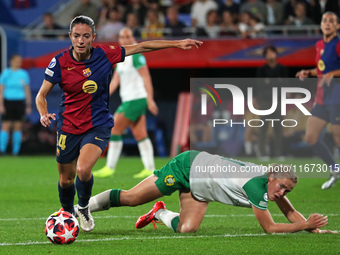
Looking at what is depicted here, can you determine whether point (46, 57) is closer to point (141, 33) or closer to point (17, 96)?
point (17, 96)

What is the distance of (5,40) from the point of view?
755 inches

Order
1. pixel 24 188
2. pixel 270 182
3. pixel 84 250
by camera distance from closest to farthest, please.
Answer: pixel 84 250, pixel 270 182, pixel 24 188

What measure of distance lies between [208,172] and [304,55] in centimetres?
1085

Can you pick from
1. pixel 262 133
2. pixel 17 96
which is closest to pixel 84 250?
pixel 262 133

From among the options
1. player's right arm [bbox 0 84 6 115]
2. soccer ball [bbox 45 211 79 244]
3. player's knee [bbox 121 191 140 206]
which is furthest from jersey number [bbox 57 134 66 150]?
player's right arm [bbox 0 84 6 115]

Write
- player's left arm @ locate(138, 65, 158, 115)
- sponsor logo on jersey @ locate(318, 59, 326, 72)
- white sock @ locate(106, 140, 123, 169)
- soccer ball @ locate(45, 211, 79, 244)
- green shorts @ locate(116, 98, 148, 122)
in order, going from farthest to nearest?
white sock @ locate(106, 140, 123, 169) → green shorts @ locate(116, 98, 148, 122) → player's left arm @ locate(138, 65, 158, 115) → sponsor logo on jersey @ locate(318, 59, 326, 72) → soccer ball @ locate(45, 211, 79, 244)

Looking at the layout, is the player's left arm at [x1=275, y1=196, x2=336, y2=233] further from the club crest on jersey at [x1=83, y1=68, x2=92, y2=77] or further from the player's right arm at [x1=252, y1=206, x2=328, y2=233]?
the club crest on jersey at [x1=83, y1=68, x2=92, y2=77]

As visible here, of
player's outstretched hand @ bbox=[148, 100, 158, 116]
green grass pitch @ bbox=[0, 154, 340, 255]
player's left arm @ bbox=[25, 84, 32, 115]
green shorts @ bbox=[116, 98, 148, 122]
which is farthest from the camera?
player's left arm @ bbox=[25, 84, 32, 115]

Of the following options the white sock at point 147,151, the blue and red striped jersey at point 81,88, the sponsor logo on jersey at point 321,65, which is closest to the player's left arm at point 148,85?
the white sock at point 147,151

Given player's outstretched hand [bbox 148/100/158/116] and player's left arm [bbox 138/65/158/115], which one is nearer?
player's outstretched hand [bbox 148/100/158/116]

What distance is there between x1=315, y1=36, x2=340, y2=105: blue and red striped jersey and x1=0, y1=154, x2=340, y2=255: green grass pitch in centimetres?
144

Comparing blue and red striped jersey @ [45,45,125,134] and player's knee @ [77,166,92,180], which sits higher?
blue and red striped jersey @ [45,45,125,134]

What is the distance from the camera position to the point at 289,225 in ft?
22.0

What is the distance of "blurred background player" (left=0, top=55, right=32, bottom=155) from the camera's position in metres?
18.1
